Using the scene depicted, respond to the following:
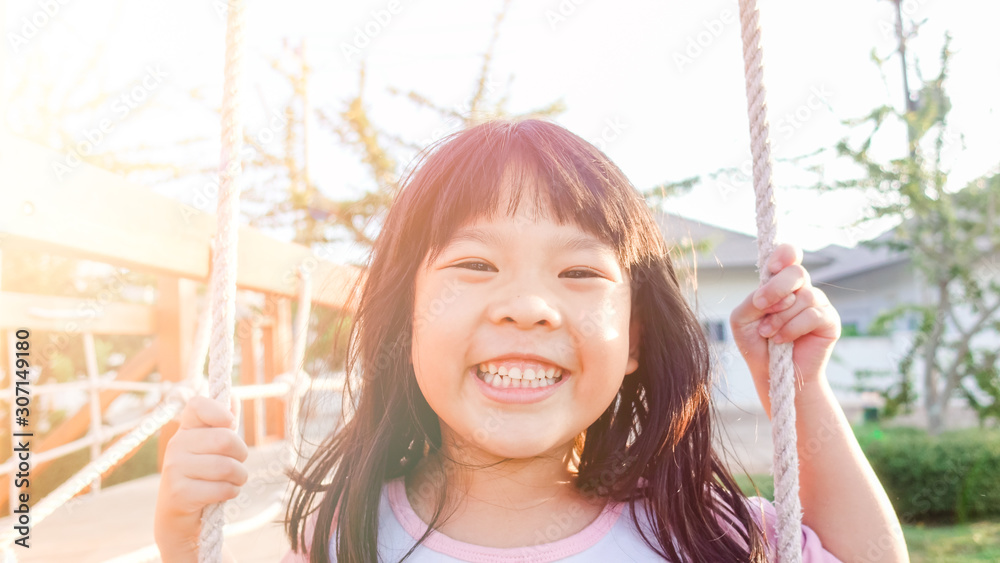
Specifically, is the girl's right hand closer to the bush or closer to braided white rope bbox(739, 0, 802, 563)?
braided white rope bbox(739, 0, 802, 563)

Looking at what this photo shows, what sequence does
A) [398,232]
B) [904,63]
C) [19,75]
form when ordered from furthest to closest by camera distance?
[904,63] → [19,75] → [398,232]

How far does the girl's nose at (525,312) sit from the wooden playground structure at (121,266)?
744 mm

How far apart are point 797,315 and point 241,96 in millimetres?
865

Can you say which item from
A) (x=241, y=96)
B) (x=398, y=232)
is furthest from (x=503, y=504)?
(x=241, y=96)

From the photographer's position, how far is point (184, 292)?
309 centimetres

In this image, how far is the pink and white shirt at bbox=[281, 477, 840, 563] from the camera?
1.02 m

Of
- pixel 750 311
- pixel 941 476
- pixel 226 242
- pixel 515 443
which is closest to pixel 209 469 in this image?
pixel 226 242

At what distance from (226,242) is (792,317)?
0.83 metres

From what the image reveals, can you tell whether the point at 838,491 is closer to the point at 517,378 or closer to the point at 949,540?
the point at 517,378

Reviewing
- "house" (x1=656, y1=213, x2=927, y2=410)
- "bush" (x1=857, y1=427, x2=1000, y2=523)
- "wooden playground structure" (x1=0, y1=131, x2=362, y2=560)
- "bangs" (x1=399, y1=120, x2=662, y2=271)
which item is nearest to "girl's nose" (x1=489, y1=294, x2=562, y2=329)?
"bangs" (x1=399, y1=120, x2=662, y2=271)

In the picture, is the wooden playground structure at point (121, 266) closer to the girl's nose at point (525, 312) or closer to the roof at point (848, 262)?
the girl's nose at point (525, 312)

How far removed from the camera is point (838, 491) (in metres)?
1.01

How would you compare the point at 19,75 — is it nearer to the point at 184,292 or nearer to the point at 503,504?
the point at 184,292

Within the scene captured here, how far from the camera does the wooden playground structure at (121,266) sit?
1058 mm
